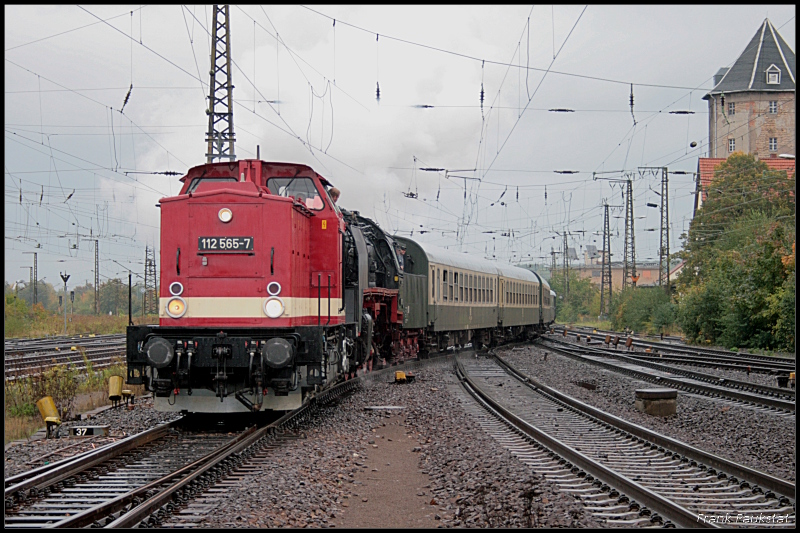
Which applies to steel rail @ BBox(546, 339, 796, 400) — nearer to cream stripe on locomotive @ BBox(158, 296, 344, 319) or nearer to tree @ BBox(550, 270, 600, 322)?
cream stripe on locomotive @ BBox(158, 296, 344, 319)

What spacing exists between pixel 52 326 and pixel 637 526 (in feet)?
136

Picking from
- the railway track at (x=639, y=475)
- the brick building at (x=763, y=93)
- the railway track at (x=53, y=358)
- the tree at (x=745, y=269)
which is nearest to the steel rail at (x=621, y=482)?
the railway track at (x=639, y=475)

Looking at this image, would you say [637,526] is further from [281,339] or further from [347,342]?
[347,342]

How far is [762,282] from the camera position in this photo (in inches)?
1094

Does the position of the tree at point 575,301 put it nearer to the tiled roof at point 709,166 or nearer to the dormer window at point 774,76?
the tiled roof at point 709,166

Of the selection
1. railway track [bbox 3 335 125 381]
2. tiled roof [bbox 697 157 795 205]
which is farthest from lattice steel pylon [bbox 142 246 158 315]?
tiled roof [bbox 697 157 795 205]

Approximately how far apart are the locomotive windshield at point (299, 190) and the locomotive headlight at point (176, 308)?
2.05 metres

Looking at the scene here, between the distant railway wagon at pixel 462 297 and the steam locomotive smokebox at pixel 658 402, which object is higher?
the distant railway wagon at pixel 462 297

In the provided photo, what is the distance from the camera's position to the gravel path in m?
8.70

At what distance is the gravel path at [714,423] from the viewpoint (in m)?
8.70

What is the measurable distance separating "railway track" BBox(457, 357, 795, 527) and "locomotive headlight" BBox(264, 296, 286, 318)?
11.0 feet

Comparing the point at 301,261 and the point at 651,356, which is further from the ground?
the point at 301,261

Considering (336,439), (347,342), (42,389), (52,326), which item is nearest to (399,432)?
(336,439)

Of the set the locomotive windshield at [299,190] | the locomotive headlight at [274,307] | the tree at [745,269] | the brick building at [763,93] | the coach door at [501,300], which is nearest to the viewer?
the locomotive headlight at [274,307]
